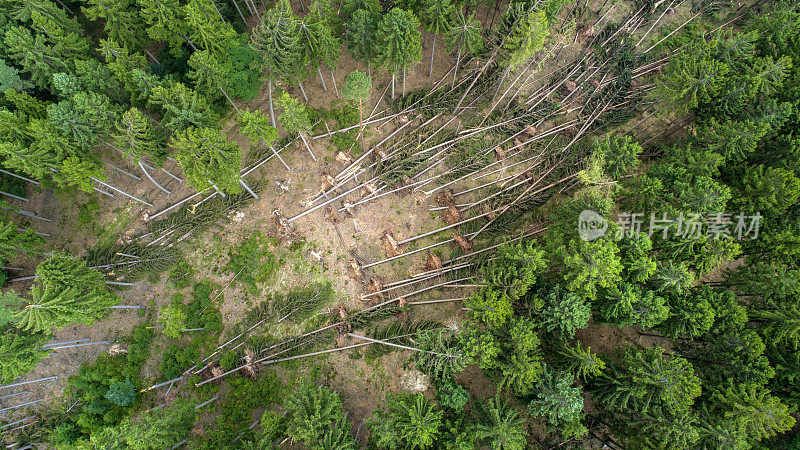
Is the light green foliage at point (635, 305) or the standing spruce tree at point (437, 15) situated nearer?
the light green foliage at point (635, 305)

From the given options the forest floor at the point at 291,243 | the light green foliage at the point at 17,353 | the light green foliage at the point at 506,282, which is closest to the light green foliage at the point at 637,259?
the light green foliage at the point at 506,282

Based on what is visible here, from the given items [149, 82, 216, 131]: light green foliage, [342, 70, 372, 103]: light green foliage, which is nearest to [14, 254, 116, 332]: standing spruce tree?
[149, 82, 216, 131]: light green foliage

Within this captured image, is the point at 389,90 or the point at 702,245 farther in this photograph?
the point at 389,90

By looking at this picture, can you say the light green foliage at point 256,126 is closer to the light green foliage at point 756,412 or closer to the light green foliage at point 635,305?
the light green foliage at point 635,305

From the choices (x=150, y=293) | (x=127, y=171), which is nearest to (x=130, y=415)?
(x=150, y=293)

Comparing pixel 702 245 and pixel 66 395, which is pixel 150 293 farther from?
pixel 702 245
